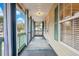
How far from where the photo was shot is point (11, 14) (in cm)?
410

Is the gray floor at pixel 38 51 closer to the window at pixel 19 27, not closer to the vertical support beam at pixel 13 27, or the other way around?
the window at pixel 19 27

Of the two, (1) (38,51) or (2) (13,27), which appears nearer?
(2) (13,27)

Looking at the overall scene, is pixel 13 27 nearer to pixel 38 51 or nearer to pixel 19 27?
pixel 19 27

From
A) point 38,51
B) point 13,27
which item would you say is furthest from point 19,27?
point 13,27

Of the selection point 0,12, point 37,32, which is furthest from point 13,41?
point 37,32

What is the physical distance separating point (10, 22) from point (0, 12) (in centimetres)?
60

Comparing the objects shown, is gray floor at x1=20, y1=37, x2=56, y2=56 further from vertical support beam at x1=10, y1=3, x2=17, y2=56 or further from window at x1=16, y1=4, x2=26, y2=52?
vertical support beam at x1=10, y1=3, x2=17, y2=56

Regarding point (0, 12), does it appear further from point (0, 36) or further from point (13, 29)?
point (13, 29)

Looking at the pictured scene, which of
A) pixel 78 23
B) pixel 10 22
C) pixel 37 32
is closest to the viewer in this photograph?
pixel 78 23

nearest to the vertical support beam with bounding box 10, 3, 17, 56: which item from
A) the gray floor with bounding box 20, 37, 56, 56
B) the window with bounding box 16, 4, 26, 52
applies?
the window with bounding box 16, 4, 26, 52

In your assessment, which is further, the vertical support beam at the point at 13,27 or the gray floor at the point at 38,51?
the gray floor at the point at 38,51

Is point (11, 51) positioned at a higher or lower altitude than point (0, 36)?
lower

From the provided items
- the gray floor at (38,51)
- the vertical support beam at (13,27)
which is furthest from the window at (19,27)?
the vertical support beam at (13,27)

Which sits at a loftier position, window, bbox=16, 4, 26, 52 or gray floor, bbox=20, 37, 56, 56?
window, bbox=16, 4, 26, 52
